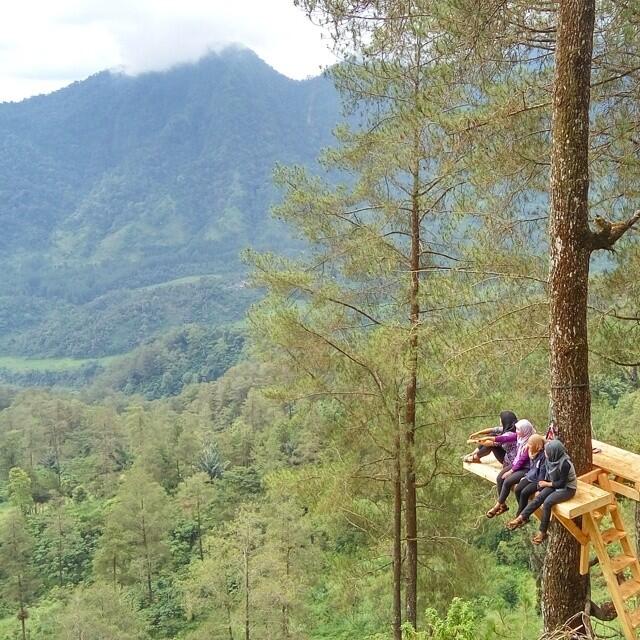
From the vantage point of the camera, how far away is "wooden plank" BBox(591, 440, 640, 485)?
3277mm

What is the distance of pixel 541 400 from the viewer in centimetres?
641

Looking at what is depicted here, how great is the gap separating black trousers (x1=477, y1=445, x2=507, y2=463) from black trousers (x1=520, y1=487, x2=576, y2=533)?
0.61 meters

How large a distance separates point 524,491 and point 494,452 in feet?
1.73

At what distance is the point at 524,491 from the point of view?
3.27 metres

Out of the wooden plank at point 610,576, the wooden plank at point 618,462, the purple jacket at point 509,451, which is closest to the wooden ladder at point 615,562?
the wooden plank at point 610,576

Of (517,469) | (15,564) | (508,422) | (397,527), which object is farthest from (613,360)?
(15,564)

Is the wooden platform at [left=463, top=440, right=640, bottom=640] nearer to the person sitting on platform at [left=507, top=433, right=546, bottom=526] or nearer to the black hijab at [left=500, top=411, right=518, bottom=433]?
the person sitting on platform at [left=507, top=433, right=546, bottom=526]

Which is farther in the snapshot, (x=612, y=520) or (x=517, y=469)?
(x=517, y=469)

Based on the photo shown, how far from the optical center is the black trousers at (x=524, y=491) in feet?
10.6

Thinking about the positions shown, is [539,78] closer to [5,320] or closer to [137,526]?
[137,526]

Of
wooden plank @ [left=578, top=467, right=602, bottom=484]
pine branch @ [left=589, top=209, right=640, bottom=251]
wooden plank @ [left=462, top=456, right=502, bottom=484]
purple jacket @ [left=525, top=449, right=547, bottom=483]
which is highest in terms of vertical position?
pine branch @ [left=589, top=209, right=640, bottom=251]

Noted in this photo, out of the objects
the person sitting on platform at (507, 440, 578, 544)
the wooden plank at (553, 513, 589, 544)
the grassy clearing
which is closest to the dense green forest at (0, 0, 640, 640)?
the wooden plank at (553, 513, 589, 544)

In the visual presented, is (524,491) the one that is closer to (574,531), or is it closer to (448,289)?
(574,531)

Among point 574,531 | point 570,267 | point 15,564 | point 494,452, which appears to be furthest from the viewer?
point 15,564
